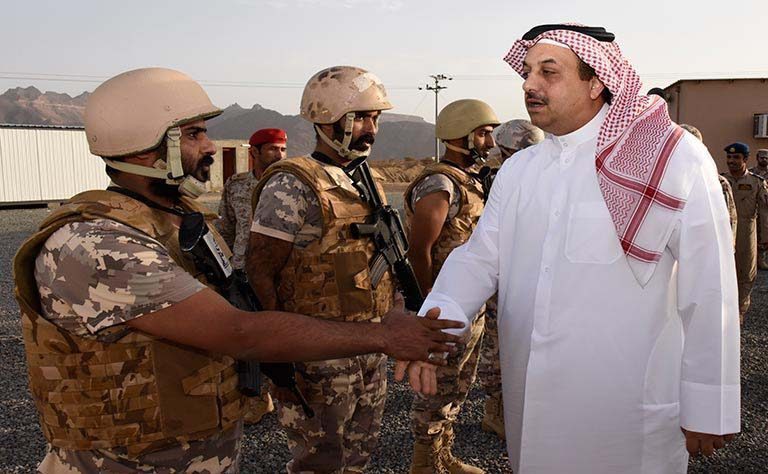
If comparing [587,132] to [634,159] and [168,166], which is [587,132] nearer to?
[634,159]

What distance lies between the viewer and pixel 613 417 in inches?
91.7

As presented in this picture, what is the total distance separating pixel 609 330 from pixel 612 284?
17cm

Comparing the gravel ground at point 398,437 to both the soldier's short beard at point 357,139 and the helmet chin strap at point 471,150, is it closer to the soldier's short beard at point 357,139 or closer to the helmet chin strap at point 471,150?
the helmet chin strap at point 471,150

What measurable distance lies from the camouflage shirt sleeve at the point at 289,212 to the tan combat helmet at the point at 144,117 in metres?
0.83

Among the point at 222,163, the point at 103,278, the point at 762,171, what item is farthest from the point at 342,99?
the point at 222,163

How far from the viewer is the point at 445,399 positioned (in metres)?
4.05

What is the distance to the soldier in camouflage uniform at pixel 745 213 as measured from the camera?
7.96 meters

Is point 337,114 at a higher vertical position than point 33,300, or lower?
higher

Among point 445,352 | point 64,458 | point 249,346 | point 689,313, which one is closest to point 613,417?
point 689,313

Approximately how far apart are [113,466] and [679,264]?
2.01 metres

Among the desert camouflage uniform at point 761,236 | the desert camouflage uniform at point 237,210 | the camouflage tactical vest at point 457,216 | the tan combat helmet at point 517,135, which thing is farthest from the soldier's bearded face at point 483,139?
the desert camouflage uniform at point 761,236

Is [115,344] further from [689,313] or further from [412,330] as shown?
[689,313]

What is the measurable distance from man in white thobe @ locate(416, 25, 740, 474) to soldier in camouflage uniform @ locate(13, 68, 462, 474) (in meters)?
0.55

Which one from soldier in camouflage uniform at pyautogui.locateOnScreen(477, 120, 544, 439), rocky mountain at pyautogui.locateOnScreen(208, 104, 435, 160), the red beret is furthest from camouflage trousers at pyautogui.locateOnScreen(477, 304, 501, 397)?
rocky mountain at pyautogui.locateOnScreen(208, 104, 435, 160)
